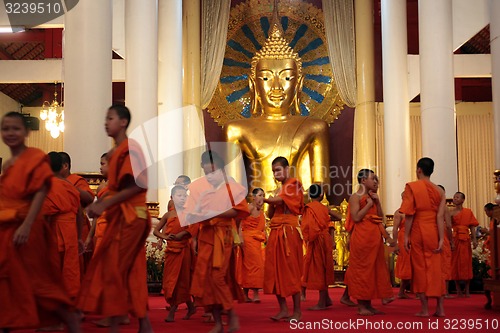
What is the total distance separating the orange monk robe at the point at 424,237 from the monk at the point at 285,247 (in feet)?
3.30

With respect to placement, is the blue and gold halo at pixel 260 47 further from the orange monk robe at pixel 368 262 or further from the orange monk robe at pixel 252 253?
the orange monk robe at pixel 368 262

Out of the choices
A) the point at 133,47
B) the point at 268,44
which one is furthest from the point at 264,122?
the point at 133,47

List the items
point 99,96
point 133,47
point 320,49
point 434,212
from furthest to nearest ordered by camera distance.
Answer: point 320,49
point 133,47
point 99,96
point 434,212

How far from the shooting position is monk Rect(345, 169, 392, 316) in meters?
7.03

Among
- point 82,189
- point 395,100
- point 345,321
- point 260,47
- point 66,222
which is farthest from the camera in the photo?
point 260,47

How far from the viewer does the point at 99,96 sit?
7324mm

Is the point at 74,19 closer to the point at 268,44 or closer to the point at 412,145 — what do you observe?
the point at 268,44

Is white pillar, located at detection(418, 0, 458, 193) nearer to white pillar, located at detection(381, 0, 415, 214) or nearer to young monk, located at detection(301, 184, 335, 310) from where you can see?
white pillar, located at detection(381, 0, 415, 214)

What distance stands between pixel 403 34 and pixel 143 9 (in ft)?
15.6

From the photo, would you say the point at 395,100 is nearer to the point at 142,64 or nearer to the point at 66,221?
the point at 142,64

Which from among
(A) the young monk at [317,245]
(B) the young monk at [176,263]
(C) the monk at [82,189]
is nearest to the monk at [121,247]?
(C) the monk at [82,189]

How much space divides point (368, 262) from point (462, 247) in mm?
3328

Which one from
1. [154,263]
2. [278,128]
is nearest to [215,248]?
[154,263]

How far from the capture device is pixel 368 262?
7133mm
